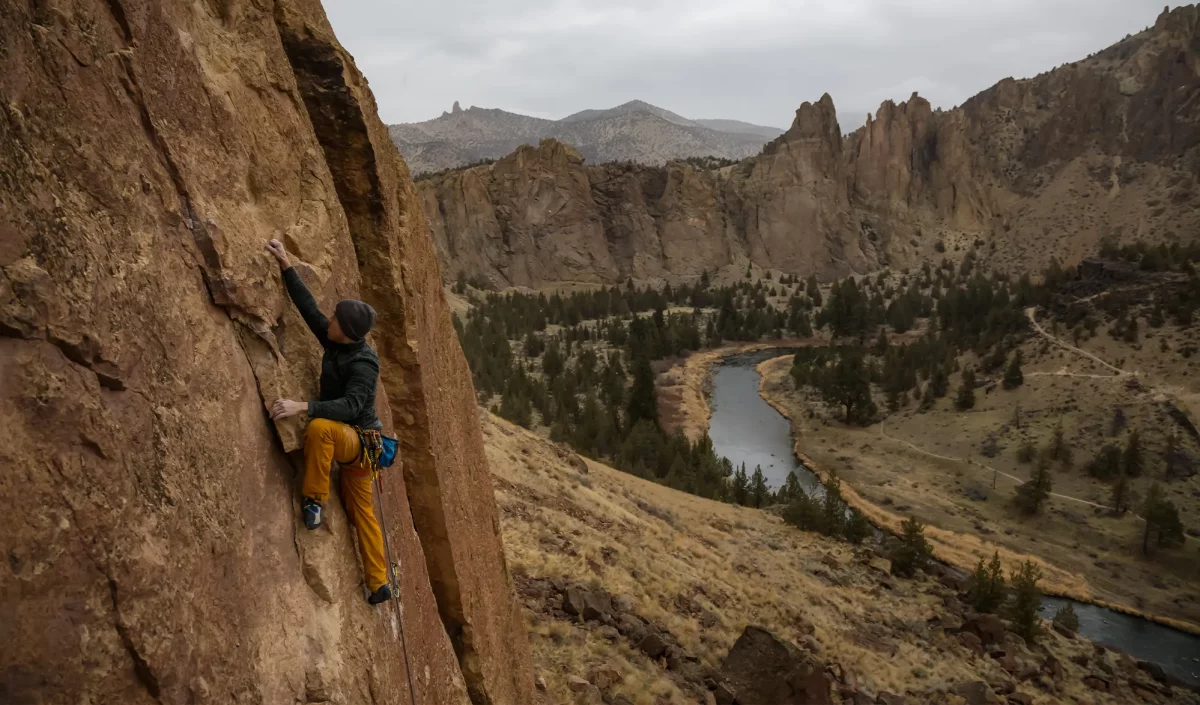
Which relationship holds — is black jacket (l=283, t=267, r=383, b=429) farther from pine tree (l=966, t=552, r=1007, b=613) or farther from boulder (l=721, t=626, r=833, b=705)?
pine tree (l=966, t=552, r=1007, b=613)

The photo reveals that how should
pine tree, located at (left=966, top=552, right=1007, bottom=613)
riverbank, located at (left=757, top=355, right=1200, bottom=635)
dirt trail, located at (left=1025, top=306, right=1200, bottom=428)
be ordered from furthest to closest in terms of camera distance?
dirt trail, located at (left=1025, top=306, right=1200, bottom=428) < riverbank, located at (left=757, top=355, right=1200, bottom=635) < pine tree, located at (left=966, top=552, right=1007, bottom=613)

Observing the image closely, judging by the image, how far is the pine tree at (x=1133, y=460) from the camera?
1499 inches

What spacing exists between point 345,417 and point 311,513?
53 cm

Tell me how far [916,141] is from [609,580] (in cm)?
12605

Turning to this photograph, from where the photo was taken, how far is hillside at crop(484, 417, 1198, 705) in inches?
483

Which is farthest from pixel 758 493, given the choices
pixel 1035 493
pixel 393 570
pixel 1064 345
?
pixel 393 570

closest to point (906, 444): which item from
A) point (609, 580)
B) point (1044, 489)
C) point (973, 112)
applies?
point (1044, 489)

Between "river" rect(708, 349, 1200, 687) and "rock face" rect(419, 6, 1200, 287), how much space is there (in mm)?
37977

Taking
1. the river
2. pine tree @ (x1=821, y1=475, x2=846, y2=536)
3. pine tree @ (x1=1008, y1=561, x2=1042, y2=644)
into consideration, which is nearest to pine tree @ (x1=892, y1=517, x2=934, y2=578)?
pine tree @ (x1=821, y1=475, x2=846, y2=536)

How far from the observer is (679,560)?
19.7 metres

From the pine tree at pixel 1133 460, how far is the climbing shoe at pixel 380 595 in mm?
45542

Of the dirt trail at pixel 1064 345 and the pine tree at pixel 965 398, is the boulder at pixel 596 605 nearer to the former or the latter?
the pine tree at pixel 965 398

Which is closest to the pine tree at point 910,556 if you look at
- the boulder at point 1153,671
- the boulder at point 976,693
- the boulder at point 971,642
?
the boulder at point 971,642

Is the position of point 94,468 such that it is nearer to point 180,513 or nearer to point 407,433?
point 180,513
